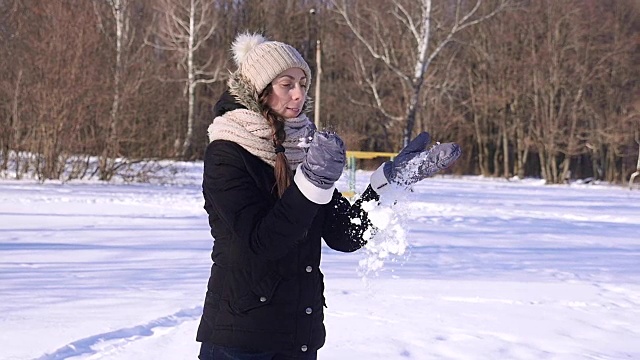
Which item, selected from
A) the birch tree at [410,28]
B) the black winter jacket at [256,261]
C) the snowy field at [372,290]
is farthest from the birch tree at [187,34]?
the black winter jacket at [256,261]

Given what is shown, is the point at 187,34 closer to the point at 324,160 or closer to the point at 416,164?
the point at 416,164

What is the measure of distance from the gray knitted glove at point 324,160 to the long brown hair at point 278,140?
125 mm

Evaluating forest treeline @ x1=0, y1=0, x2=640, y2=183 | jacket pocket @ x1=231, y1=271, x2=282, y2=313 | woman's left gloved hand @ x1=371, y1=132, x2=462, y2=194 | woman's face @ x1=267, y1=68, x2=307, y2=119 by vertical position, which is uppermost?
forest treeline @ x1=0, y1=0, x2=640, y2=183

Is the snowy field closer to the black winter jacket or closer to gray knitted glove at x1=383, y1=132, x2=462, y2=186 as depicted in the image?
gray knitted glove at x1=383, y1=132, x2=462, y2=186

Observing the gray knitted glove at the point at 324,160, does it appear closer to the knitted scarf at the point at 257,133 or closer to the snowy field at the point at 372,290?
the knitted scarf at the point at 257,133

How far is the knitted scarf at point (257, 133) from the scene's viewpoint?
6.96 ft

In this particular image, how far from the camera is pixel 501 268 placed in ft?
26.3

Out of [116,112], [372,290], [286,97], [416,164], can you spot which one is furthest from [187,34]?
[286,97]

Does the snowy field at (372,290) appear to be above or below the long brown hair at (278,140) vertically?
below

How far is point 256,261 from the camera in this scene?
2084 millimetres

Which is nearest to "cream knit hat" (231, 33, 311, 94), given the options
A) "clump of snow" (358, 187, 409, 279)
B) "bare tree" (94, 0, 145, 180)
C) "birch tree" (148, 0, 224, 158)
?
"clump of snow" (358, 187, 409, 279)

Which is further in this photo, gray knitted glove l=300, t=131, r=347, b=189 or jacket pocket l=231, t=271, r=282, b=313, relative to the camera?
jacket pocket l=231, t=271, r=282, b=313

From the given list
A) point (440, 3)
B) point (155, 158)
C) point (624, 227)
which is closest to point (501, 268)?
point (624, 227)

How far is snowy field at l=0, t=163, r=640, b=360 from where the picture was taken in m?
4.70
